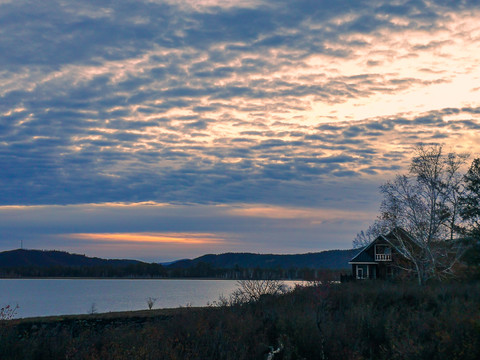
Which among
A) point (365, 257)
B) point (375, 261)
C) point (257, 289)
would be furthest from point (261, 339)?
point (365, 257)

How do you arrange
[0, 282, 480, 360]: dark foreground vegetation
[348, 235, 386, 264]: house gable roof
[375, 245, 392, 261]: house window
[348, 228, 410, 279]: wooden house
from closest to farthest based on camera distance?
[0, 282, 480, 360]: dark foreground vegetation < [348, 228, 410, 279]: wooden house < [375, 245, 392, 261]: house window < [348, 235, 386, 264]: house gable roof

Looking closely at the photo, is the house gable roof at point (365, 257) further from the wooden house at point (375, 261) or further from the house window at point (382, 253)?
the house window at point (382, 253)

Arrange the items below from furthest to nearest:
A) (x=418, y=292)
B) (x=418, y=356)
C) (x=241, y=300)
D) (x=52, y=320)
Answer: (x=52, y=320) < (x=418, y=292) < (x=241, y=300) < (x=418, y=356)

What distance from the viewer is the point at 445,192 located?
41.5m

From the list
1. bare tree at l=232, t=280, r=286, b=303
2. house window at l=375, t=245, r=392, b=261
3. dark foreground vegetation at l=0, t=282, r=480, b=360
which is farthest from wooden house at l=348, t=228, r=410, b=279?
dark foreground vegetation at l=0, t=282, r=480, b=360

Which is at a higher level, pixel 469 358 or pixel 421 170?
pixel 421 170

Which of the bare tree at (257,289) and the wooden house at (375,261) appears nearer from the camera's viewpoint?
the bare tree at (257,289)

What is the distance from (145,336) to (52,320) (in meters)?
29.9

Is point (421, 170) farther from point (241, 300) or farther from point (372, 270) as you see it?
point (241, 300)

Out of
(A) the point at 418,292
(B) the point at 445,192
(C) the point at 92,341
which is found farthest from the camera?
Result: (B) the point at 445,192

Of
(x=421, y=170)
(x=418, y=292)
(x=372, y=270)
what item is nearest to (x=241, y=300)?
(x=418, y=292)

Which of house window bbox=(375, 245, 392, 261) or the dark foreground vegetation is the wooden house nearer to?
house window bbox=(375, 245, 392, 261)

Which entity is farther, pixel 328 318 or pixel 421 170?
pixel 421 170

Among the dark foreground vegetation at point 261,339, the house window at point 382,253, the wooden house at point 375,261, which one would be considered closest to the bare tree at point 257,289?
the dark foreground vegetation at point 261,339
